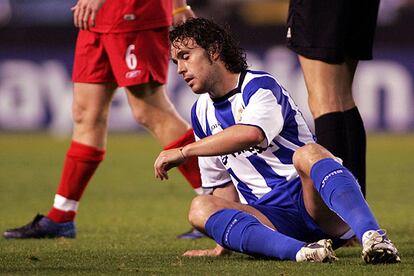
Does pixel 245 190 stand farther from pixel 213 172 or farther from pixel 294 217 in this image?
pixel 294 217

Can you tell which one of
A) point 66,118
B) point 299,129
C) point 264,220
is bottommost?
point 66,118

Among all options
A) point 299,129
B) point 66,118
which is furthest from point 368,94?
point 299,129

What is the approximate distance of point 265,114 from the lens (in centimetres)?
418

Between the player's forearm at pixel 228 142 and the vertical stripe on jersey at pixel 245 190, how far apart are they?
44 centimetres

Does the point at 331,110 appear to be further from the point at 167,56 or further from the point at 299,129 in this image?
the point at 167,56

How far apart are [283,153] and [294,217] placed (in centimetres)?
25

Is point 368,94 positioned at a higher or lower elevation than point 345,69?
lower

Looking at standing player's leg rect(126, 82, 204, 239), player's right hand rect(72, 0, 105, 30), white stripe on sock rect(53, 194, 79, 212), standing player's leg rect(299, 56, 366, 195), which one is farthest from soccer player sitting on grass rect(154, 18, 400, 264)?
white stripe on sock rect(53, 194, 79, 212)

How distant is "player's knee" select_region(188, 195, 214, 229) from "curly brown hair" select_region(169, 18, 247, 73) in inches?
19.9

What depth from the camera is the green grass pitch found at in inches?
159

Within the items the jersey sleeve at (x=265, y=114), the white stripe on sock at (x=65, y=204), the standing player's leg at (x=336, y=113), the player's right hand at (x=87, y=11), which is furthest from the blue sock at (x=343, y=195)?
Answer: the white stripe on sock at (x=65, y=204)

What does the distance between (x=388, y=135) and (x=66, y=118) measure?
4.02 m

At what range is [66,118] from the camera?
1468 centimetres

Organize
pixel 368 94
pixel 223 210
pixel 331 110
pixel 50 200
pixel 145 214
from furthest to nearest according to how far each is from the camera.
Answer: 1. pixel 368 94
2. pixel 50 200
3. pixel 145 214
4. pixel 331 110
5. pixel 223 210
